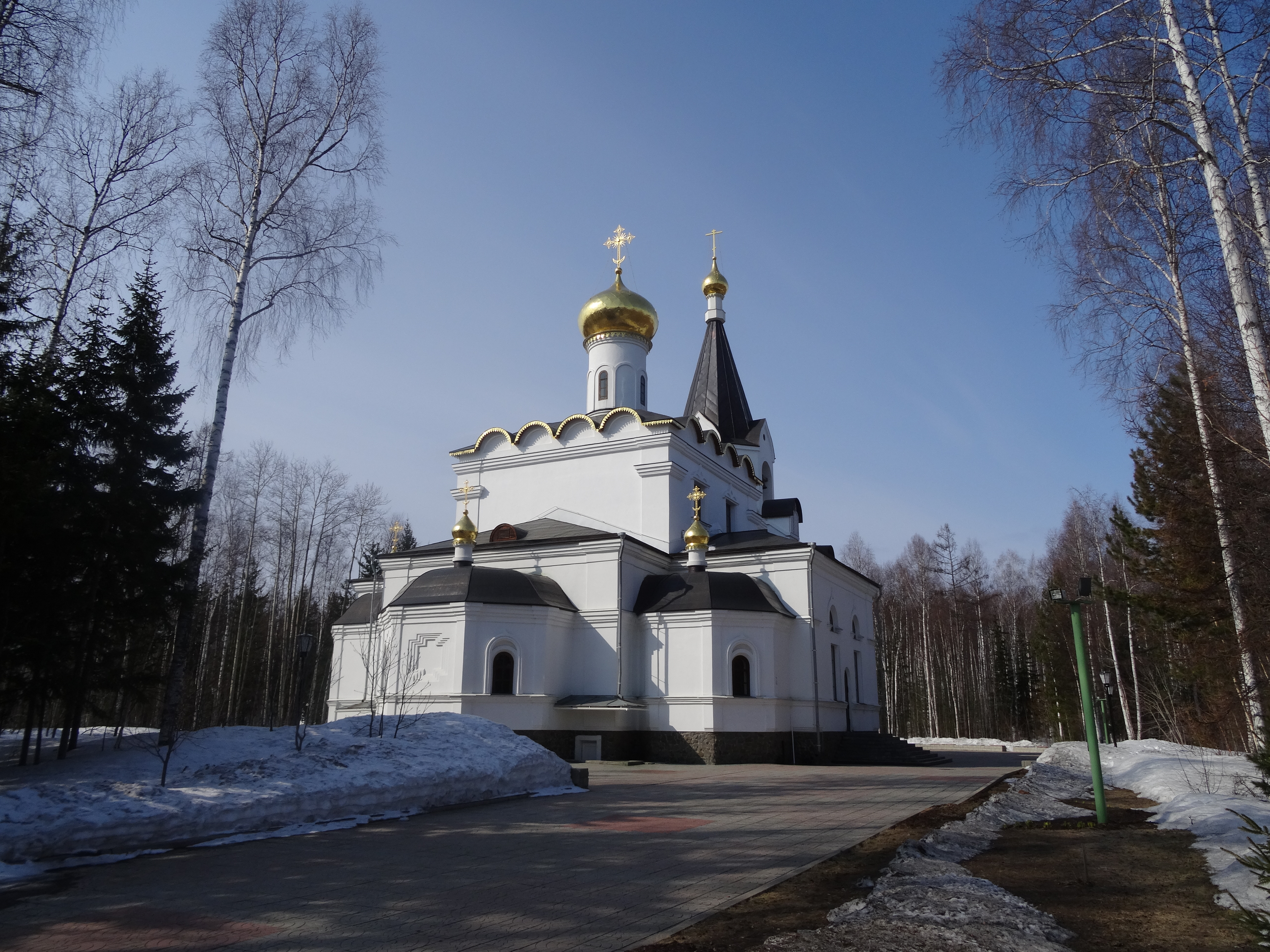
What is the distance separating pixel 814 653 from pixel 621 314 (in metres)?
12.4

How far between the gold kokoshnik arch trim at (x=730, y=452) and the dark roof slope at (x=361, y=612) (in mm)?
10455

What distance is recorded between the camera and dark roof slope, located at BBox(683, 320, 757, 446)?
30.0 meters

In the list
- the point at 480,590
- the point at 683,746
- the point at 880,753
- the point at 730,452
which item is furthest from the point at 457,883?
the point at 730,452

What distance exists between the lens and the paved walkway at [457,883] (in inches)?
185

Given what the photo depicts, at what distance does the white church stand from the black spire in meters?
3.10

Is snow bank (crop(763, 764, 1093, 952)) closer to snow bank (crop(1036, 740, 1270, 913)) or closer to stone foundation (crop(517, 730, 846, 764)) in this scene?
snow bank (crop(1036, 740, 1270, 913))

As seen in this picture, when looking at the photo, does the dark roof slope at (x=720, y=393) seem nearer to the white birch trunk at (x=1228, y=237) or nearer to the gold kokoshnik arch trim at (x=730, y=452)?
the gold kokoshnik arch trim at (x=730, y=452)

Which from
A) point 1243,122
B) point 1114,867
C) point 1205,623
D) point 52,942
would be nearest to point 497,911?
point 52,942

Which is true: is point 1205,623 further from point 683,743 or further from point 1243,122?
point 1243,122

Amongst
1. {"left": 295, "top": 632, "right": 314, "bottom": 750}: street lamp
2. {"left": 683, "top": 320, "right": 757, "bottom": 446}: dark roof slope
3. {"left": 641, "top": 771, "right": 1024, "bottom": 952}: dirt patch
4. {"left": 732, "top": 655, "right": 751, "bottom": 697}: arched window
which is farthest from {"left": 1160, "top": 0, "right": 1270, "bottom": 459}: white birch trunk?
{"left": 683, "top": 320, "right": 757, "bottom": 446}: dark roof slope

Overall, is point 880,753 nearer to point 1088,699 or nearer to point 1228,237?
point 1088,699

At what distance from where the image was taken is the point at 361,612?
2303cm

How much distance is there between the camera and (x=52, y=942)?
15.1ft

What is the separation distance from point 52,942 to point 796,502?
89.0ft
